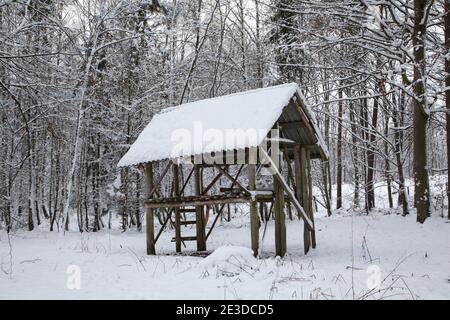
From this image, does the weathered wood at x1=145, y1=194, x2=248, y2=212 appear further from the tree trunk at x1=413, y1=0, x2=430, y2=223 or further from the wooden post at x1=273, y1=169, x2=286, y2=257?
the tree trunk at x1=413, y1=0, x2=430, y2=223

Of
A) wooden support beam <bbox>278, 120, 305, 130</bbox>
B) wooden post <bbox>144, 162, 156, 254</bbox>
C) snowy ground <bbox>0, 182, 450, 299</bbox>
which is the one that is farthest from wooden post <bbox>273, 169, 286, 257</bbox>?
wooden post <bbox>144, 162, 156, 254</bbox>

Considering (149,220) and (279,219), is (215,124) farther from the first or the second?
(149,220)

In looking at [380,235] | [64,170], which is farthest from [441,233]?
[64,170]

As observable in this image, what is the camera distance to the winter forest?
22.4 feet

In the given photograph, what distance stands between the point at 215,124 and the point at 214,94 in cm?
1353

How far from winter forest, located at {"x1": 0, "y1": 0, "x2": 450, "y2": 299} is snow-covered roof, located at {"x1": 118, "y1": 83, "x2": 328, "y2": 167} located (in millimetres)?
2225

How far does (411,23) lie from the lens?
12.0 m

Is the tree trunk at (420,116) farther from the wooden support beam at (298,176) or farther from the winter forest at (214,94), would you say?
the wooden support beam at (298,176)

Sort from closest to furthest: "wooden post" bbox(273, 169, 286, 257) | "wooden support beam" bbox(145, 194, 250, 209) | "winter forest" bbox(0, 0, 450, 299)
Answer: "winter forest" bbox(0, 0, 450, 299)
"wooden support beam" bbox(145, 194, 250, 209)
"wooden post" bbox(273, 169, 286, 257)

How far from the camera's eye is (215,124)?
392 inches

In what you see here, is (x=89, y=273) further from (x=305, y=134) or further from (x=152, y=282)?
(x=305, y=134)

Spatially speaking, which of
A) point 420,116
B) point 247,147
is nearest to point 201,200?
point 247,147

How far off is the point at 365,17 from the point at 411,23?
1.30 metres

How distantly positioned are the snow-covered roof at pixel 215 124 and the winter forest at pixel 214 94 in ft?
7.30
